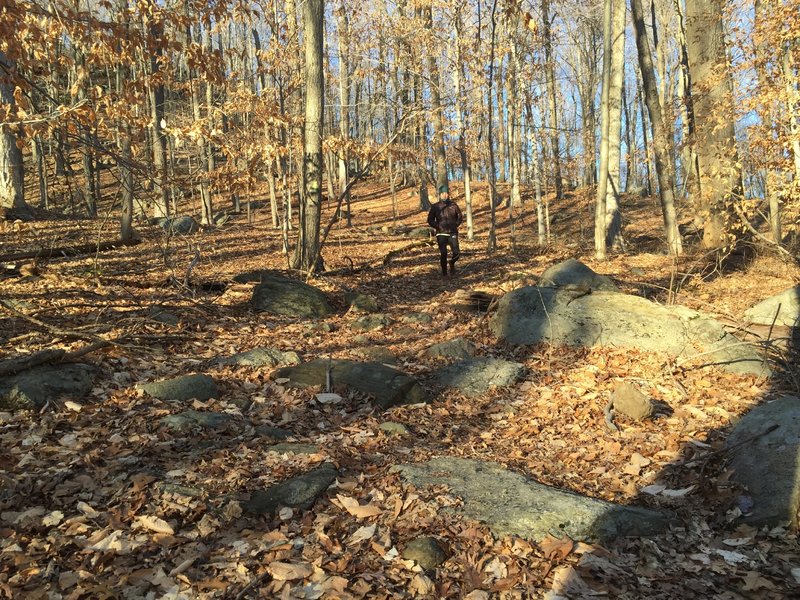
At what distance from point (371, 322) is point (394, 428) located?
12.8ft

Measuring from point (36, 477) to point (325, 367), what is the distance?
3253mm

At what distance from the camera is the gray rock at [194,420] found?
5.06 m

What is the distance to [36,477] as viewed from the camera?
4.05 metres

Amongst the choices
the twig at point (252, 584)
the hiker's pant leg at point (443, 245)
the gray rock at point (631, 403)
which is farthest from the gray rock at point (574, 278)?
the twig at point (252, 584)

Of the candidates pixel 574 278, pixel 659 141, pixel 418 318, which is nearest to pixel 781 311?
pixel 574 278

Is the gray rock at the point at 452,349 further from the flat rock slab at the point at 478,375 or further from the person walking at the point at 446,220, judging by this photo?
the person walking at the point at 446,220

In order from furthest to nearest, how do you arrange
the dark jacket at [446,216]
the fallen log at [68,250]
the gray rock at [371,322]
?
1. the dark jacket at [446,216]
2. the fallen log at [68,250]
3. the gray rock at [371,322]

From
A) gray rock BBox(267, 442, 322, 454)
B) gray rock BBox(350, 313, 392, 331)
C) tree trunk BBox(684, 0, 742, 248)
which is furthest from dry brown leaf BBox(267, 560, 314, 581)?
tree trunk BBox(684, 0, 742, 248)

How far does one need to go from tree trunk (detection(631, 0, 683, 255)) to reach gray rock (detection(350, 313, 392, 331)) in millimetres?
8659

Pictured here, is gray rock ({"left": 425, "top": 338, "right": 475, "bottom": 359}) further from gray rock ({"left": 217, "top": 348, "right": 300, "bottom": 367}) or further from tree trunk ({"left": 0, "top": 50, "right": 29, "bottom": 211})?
tree trunk ({"left": 0, "top": 50, "right": 29, "bottom": 211})

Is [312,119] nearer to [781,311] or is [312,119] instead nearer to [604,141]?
[604,141]

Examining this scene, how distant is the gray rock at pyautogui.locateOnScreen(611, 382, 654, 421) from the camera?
5879 mm

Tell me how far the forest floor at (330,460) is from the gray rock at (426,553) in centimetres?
6

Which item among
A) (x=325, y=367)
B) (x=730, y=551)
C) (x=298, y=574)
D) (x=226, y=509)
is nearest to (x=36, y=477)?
(x=226, y=509)
